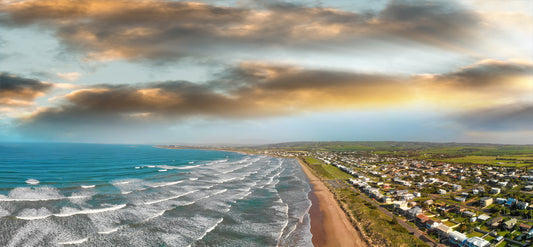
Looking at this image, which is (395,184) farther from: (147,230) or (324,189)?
(147,230)

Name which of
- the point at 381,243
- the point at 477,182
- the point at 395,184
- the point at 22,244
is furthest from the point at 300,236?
the point at 477,182

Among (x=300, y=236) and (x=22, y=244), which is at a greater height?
(x=22, y=244)

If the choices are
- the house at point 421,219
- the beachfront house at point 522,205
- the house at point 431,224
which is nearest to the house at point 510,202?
the beachfront house at point 522,205

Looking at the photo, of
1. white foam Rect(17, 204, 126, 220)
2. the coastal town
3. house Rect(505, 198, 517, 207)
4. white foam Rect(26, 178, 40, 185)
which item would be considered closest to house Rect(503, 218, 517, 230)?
the coastal town

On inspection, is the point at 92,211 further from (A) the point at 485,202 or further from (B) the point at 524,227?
(A) the point at 485,202

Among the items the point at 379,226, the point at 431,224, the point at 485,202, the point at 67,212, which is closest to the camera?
the point at 431,224

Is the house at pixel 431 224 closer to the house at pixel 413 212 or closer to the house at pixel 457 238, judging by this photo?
the house at pixel 457 238

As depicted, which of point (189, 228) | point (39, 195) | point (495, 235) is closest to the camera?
point (495, 235)

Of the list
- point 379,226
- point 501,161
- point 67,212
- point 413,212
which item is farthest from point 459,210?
point 501,161
